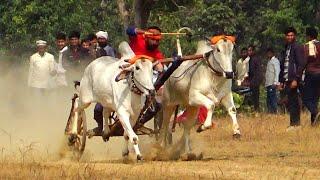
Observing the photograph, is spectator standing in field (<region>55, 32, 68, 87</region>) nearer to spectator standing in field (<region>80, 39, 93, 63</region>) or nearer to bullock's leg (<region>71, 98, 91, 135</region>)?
spectator standing in field (<region>80, 39, 93, 63</region>)

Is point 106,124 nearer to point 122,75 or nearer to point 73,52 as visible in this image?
point 122,75

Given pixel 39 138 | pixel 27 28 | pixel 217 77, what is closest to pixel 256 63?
pixel 39 138

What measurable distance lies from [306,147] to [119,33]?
2779cm

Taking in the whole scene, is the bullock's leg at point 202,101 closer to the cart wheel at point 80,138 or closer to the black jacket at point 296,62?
the cart wheel at point 80,138

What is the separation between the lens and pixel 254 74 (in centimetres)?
2536

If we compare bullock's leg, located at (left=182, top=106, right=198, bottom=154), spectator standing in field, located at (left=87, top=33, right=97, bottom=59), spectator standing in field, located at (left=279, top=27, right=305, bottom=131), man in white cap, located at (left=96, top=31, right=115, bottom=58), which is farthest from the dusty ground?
man in white cap, located at (left=96, top=31, right=115, bottom=58)

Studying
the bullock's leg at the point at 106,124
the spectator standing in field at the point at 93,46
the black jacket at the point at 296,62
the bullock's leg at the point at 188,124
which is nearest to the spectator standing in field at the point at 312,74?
the black jacket at the point at 296,62

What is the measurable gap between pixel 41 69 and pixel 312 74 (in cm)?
537

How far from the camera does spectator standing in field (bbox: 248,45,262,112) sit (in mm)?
25141

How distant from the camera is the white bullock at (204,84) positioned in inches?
575

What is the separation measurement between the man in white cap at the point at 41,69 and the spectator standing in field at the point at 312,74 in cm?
504

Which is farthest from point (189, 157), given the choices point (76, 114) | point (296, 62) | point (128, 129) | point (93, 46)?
point (296, 62)

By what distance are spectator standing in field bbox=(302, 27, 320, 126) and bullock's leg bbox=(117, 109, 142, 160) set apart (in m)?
6.07

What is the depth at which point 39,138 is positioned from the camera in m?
17.7
